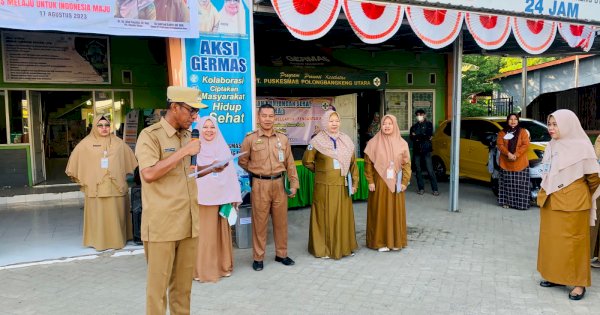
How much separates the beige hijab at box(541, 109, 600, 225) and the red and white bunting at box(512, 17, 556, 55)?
355 cm

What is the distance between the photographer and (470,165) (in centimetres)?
1005

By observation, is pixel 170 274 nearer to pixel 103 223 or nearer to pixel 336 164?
pixel 336 164

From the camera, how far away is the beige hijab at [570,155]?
13.1 feet

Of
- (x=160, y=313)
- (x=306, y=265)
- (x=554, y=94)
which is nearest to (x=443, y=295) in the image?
(x=306, y=265)

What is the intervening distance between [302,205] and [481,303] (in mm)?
4344

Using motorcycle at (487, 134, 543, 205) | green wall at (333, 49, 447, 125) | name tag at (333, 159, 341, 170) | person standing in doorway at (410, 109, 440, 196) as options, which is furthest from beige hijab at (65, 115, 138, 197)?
green wall at (333, 49, 447, 125)

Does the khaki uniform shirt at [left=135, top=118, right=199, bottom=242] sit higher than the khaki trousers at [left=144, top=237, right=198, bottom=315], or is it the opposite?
the khaki uniform shirt at [left=135, top=118, right=199, bottom=242]

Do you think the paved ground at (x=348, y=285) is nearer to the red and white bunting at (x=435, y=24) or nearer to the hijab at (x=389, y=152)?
the hijab at (x=389, y=152)

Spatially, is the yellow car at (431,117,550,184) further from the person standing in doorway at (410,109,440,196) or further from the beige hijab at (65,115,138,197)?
the beige hijab at (65,115,138,197)

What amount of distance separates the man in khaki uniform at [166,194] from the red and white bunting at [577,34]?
6.89 metres

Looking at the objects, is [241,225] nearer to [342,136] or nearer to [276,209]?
[276,209]

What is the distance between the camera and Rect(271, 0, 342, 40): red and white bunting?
5.59 m

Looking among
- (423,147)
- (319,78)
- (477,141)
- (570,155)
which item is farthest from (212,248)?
(477,141)

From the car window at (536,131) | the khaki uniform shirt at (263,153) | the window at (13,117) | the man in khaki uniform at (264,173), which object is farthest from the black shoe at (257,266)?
the window at (13,117)
